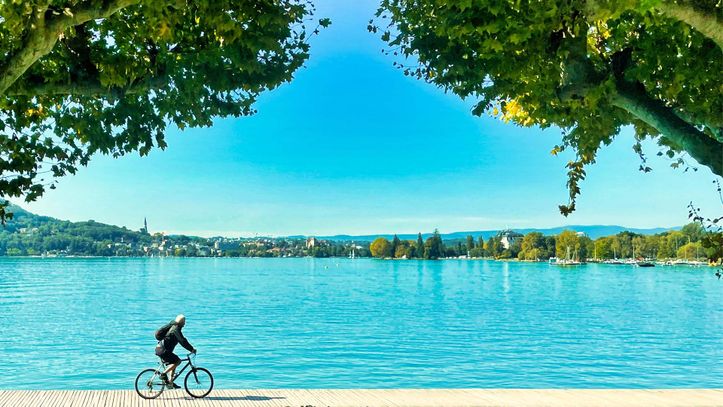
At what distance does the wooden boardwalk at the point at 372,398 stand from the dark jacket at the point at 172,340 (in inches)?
34.2

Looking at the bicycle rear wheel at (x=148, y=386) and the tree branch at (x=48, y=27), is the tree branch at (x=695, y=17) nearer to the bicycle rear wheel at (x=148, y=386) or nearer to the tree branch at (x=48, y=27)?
the tree branch at (x=48, y=27)

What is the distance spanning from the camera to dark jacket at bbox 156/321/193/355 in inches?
507

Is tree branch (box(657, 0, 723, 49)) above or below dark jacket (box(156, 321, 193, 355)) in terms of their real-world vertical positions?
above

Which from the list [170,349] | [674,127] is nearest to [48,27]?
[170,349]

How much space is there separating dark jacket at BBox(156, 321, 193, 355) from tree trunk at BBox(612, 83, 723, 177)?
341 inches

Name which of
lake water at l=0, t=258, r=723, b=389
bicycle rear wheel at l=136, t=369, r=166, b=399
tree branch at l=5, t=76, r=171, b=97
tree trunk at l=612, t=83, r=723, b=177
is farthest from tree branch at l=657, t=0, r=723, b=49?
lake water at l=0, t=258, r=723, b=389

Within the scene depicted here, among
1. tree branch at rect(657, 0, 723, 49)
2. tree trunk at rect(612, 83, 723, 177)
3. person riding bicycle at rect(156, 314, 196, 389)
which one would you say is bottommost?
person riding bicycle at rect(156, 314, 196, 389)

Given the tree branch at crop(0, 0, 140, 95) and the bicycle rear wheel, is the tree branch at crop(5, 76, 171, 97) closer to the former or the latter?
the tree branch at crop(0, 0, 140, 95)

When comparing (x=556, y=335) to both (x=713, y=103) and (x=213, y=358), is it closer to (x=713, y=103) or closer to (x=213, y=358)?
(x=213, y=358)

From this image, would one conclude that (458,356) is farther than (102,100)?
Yes

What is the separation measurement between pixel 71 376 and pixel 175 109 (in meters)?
23.5

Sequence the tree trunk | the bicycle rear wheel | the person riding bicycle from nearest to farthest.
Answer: the tree trunk < the bicycle rear wheel < the person riding bicycle

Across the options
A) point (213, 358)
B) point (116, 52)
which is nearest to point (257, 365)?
point (213, 358)

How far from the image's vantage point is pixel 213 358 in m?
36.6
